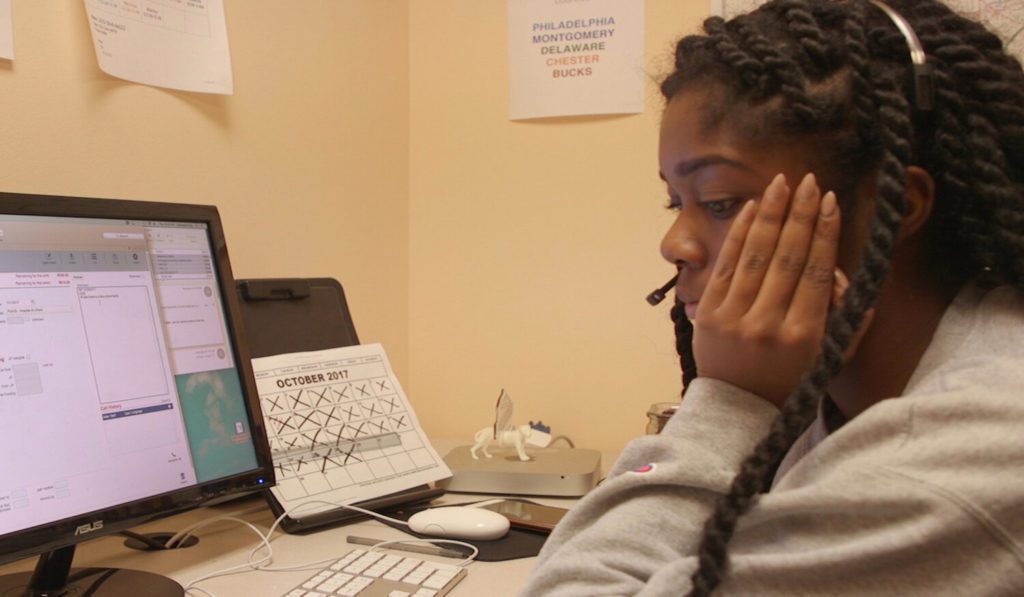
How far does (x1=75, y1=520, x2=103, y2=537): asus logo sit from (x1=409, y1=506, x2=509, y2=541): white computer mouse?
0.33 meters

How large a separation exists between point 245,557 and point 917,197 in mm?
725

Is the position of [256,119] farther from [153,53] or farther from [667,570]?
[667,570]

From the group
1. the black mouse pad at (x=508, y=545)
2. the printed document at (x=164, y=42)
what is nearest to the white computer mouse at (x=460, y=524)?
the black mouse pad at (x=508, y=545)

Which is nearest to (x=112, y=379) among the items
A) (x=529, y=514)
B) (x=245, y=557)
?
(x=245, y=557)

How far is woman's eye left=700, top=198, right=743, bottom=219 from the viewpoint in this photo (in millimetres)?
657

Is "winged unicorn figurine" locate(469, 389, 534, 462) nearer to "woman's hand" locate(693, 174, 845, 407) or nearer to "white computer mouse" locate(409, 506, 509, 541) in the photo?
"white computer mouse" locate(409, 506, 509, 541)

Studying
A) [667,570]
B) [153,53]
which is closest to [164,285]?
[153,53]

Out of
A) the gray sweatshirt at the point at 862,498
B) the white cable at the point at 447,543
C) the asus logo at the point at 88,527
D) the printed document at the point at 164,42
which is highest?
the printed document at the point at 164,42

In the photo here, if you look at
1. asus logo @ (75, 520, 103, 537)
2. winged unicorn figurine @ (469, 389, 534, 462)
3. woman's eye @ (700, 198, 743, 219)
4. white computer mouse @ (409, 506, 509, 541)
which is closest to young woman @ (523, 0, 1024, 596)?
woman's eye @ (700, 198, 743, 219)

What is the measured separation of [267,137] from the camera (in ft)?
4.00

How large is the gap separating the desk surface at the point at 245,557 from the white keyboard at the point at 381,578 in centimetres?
2

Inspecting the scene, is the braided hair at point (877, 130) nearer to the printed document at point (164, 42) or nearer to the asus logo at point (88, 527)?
the asus logo at point (88, 527)

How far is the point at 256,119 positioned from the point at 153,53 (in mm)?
196

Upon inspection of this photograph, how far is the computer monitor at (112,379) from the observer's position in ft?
2.36
